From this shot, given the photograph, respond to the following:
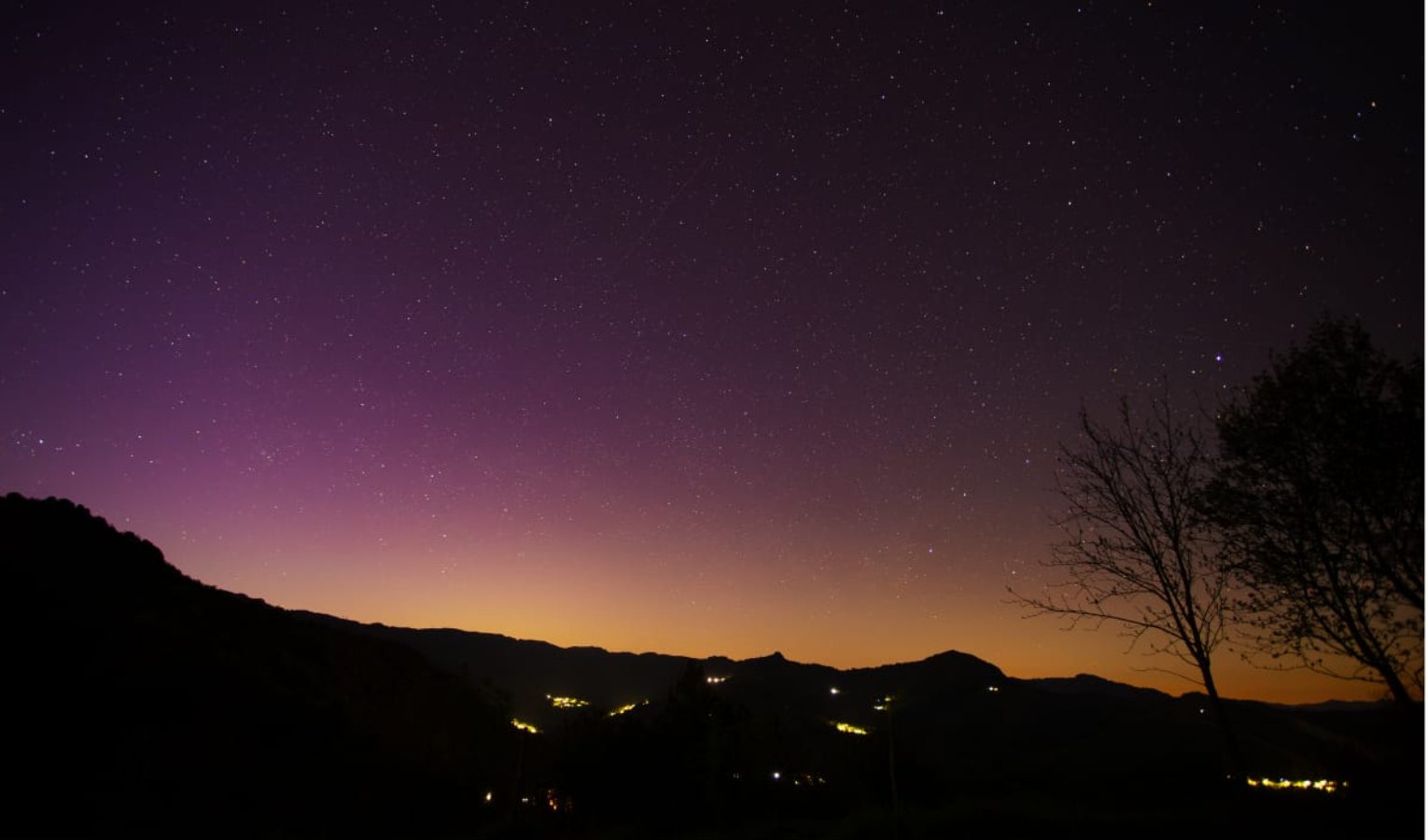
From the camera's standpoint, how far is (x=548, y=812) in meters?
30.1

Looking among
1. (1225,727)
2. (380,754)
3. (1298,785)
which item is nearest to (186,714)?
(380,754)

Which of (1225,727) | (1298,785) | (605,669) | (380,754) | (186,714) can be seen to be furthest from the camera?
(605,669)

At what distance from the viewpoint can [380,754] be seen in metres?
39.3

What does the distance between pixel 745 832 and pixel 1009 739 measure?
9764 centimetres

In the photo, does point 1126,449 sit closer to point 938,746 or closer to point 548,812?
point 548,812

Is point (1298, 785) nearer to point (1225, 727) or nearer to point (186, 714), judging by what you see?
point (1225, 727)

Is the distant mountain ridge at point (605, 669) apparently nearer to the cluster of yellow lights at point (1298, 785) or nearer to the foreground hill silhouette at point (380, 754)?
the foreground hill silhouette at point (380, 754)

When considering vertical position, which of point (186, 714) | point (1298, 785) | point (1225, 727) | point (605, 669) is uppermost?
point (1225, 727)

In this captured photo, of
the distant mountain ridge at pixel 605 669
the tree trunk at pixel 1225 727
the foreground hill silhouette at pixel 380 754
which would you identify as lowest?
the distant mountain ridge at pixel 605 669

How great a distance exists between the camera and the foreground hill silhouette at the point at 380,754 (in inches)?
802

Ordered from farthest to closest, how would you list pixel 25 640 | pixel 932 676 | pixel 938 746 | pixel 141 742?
pixel 932 676
pixel 938 746
pixel 25 640
pixel 141 742

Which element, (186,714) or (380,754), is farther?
(380,754)

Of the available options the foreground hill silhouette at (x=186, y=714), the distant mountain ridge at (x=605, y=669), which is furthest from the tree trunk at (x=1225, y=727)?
the distant mountain ridge at (x=605, y=669)

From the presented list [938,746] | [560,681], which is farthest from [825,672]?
[938,746]
